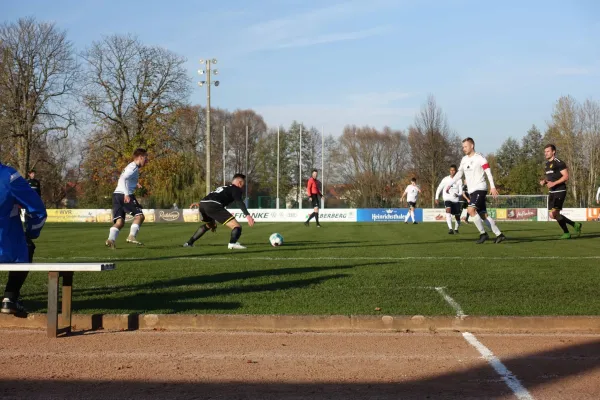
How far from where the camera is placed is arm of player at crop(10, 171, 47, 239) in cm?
642

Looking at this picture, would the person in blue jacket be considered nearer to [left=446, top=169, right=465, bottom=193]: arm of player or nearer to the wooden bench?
the wooden bench

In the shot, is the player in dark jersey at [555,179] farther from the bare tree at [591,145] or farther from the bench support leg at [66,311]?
the bare tree at [591,145]

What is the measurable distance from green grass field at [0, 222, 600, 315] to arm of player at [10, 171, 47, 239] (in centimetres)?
102

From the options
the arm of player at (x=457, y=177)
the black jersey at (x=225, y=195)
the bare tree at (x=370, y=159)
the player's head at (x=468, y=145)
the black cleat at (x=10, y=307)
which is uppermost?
the bare tree at (x=370, y=159)

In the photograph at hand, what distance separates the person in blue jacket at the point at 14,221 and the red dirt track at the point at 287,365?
0.44m

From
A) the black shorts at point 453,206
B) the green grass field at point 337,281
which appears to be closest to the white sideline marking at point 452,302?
the green grass field at point 337,281

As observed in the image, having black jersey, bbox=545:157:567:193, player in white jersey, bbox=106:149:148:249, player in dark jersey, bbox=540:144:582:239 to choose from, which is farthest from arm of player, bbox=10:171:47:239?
black jersey, bbox=545:157:567:193

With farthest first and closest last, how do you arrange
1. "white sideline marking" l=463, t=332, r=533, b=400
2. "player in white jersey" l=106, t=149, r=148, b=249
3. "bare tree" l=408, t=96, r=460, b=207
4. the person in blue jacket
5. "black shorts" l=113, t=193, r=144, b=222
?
"bare tree" l=408, t=96, r=460, b=207 → "black shorts" l=113, t=193, r=144, b=222 → "player in white jersey" l=106, t=149, r=148, b=249 → the person in blue jacket → "white sideline marking" l=463, t=332, r=533, b=400

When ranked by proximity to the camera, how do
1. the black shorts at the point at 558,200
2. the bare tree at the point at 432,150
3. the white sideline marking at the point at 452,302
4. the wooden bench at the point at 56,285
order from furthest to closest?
the bare tree at the point at 432,150, the black shorts at the point at 558,200, the white sideline marking at the point at 452,302, the wooden bench at the point at 56,285

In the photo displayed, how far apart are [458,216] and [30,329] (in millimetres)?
16759

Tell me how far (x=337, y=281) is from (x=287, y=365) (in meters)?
3.94

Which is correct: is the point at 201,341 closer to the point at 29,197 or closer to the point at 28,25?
the point at 29,197

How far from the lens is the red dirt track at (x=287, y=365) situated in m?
4.36

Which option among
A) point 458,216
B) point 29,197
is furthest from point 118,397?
point 458,216
